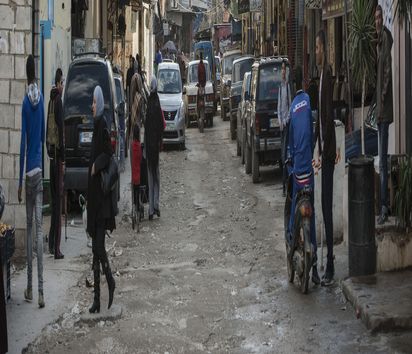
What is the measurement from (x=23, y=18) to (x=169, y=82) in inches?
729

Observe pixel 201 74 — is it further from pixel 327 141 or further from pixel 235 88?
pixel 327 141

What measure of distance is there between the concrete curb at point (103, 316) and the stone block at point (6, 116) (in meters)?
3.40

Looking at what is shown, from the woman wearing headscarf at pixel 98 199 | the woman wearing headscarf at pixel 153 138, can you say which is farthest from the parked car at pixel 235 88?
the woman wearing headscarf at pixel 98 199

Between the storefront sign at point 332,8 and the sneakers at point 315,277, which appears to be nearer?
the sneakers at point 315,277

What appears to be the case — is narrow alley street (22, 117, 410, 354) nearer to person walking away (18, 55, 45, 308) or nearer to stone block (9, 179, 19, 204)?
person walking away (18, 55, 45, 308)

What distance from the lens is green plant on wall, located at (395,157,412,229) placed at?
33.0ft

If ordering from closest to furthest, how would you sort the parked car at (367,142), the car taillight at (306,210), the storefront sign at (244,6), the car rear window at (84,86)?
1. the car taillight at (306,210)
2. the parked car at (367,142)
3. the car rear window at (84,86)
4. the storefront sign at (244,6)

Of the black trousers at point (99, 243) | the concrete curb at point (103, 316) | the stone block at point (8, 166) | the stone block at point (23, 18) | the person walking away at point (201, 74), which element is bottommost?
the concrete curb at point (103, 316)

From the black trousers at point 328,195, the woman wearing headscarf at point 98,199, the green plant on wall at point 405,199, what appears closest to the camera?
the woman wearing headscarf at point 98,199

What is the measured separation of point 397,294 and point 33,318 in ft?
11.4

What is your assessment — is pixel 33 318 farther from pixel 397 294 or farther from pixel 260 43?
pixel 260 43

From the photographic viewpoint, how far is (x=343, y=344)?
8.34 meters

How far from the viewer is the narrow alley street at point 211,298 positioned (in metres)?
8.52

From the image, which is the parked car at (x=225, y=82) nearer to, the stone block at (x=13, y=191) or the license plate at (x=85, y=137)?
the license plate at (x=85, y=137)
